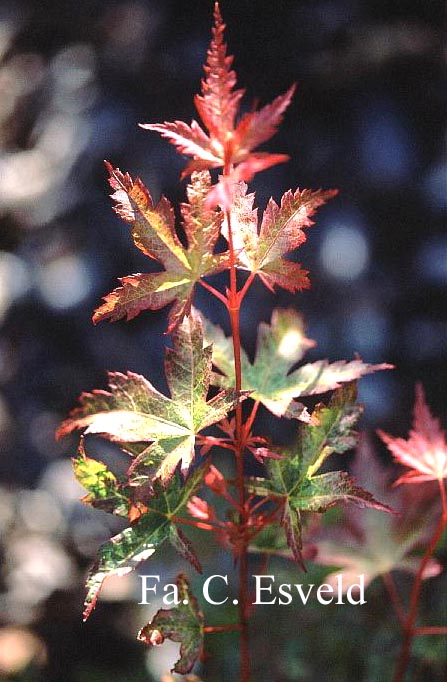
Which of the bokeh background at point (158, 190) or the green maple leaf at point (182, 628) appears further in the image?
the bokeh background at point (158, 190)

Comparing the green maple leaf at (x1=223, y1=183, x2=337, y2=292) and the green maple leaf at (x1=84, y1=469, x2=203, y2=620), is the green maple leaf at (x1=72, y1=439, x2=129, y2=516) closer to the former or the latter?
the green maple leaf at (x1=84, y1=469, x2=203, y2=620)

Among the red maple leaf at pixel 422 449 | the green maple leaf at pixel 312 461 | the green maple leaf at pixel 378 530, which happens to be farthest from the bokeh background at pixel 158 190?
the green maple leaf at pixel 312 461

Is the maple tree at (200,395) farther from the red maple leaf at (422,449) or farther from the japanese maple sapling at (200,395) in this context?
the red maple leaf at (422,449)

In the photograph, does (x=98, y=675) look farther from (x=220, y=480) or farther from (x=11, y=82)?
(x=11, y=82)

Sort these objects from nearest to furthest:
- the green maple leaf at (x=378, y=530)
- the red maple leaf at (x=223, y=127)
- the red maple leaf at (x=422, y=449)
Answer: the red maple leaf at (x=223, y=127)
the red maple leaf at (x=422, y=449)
the green maple leaf at (x=378, y=530)

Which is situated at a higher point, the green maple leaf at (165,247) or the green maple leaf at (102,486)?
the green maple leaf at (165,247)

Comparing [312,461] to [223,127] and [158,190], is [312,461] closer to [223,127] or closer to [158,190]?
[223,127]

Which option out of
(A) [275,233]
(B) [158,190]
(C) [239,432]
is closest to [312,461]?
(C) [239,432]
